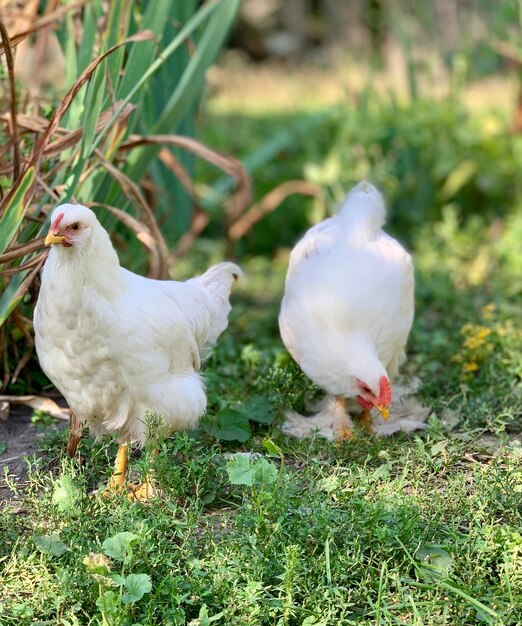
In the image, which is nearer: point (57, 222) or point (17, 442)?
point (57, 222)

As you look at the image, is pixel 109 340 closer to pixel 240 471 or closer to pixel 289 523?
pixel 240 471

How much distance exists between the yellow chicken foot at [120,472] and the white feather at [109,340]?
45mm

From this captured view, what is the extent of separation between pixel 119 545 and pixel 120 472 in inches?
20.9

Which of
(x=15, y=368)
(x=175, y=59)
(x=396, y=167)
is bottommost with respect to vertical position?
(x=396, y=167)

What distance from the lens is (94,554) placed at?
259 centimetres

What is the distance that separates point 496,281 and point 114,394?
336 cm

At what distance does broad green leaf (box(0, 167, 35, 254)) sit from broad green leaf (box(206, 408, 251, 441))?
1005 millimetres

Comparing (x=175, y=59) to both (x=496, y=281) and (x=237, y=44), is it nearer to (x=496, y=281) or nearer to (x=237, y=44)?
(x=496, y=281)

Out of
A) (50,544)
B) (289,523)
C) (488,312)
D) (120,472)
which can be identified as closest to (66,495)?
(50,544)

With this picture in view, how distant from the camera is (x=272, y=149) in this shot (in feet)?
23.3

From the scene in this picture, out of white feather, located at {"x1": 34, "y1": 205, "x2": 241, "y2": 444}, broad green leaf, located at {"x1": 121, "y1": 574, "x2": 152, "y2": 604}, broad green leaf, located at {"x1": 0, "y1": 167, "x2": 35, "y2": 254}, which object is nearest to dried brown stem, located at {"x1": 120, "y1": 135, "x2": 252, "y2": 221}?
broad green leaf, located at {"x1": 0, "y1": 167, "x2": 35, "y2": 254}

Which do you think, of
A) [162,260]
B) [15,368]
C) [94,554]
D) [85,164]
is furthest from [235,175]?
[94,554]

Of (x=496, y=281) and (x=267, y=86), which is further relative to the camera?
(x=267, y=86)

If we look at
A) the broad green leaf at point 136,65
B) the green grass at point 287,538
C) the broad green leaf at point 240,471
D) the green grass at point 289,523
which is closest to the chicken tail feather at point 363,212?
A: the green grass at point 289,523
